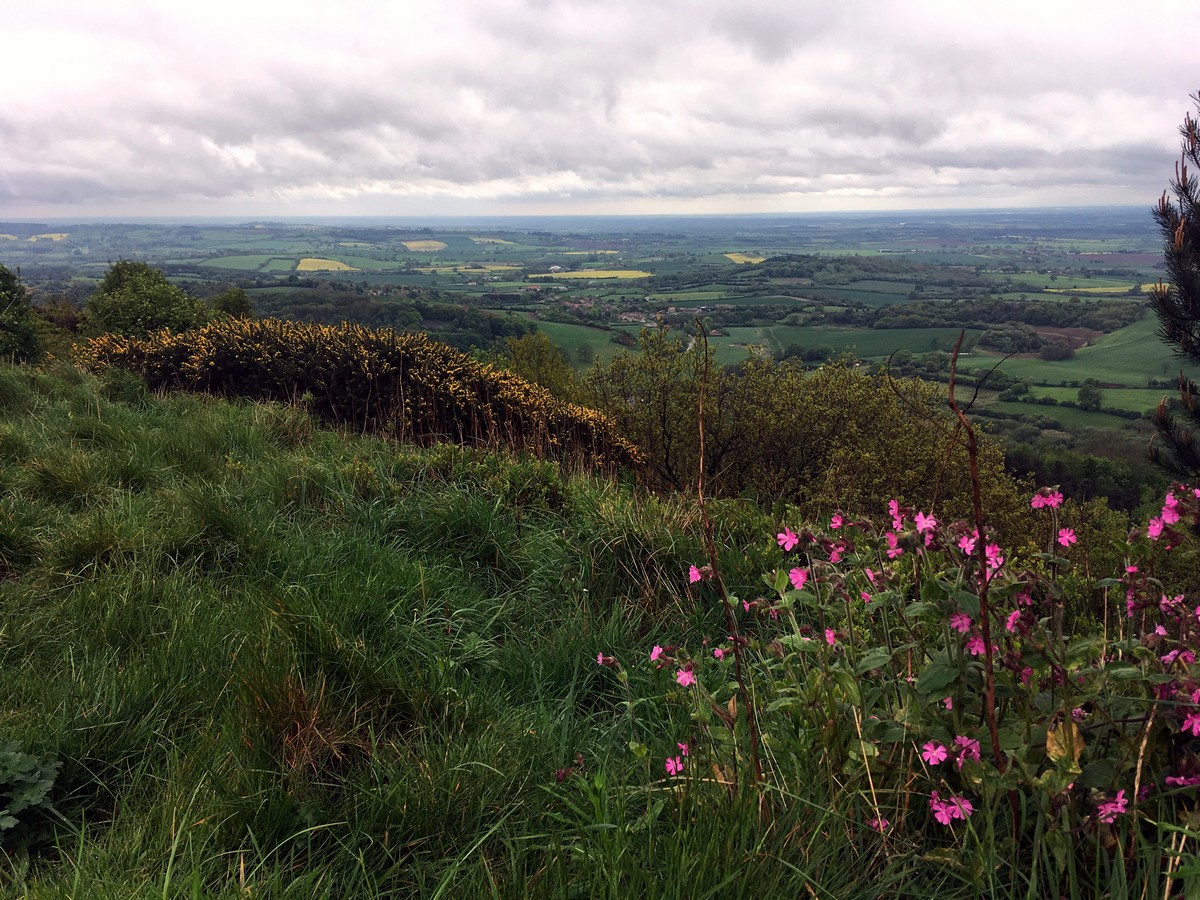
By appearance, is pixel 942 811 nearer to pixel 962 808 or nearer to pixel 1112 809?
pixel 962 808

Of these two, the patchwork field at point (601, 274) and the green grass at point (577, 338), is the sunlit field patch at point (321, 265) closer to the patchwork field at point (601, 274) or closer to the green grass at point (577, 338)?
the patchwork field at point (601, 274)

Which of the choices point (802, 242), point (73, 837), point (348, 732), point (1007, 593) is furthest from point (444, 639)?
point (802, 242)

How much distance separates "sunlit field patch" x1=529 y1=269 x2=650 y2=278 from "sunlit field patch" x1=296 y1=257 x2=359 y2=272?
87.6 ft

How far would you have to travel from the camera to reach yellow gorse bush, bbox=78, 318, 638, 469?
28.6 ft

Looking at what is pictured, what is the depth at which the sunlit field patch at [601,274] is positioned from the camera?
294 feet

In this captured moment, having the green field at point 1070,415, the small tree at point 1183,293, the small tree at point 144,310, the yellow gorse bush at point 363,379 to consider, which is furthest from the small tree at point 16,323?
the green field at point 1070,415

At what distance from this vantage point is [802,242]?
158 metres

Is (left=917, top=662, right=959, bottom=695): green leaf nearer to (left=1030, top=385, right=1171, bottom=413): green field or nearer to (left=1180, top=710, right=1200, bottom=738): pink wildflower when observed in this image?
(left=1180, top=710, right=1200, bottom=738): pink wildflower

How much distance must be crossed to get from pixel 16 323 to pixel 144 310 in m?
6.56

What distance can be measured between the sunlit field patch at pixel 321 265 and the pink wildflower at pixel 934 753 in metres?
97.5

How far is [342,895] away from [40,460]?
4.55m

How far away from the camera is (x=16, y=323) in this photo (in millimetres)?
15844

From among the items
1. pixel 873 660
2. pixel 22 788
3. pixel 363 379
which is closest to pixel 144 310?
pixel 363 379

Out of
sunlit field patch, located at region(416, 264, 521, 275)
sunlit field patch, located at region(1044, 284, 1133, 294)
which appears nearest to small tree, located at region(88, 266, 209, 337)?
sunlit field patch, located at region(1044, 284, 1133, 294)
